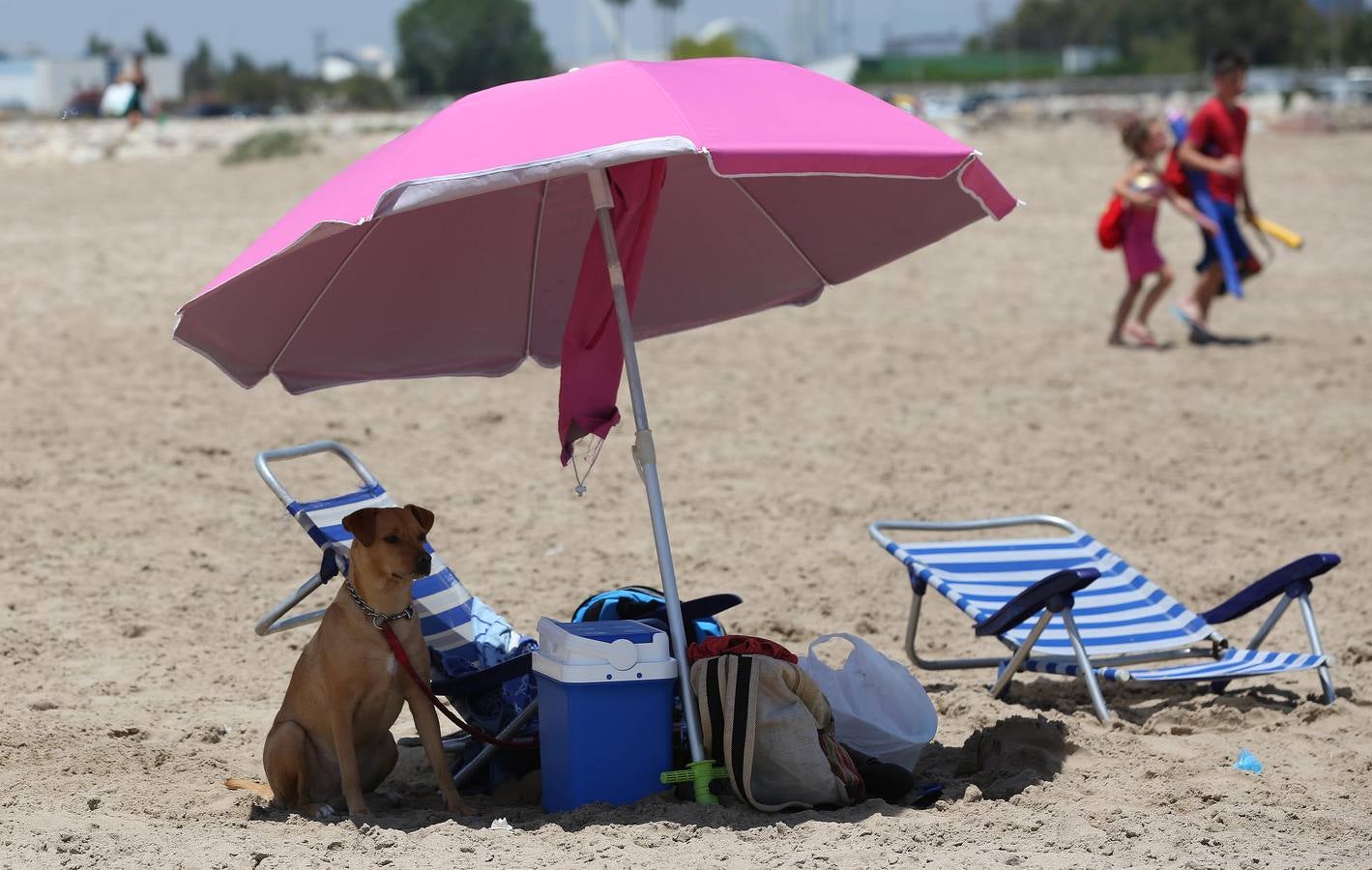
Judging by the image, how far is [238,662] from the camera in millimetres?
5641

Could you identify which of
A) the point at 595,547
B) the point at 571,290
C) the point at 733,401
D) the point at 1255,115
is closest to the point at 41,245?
the point at 733,401

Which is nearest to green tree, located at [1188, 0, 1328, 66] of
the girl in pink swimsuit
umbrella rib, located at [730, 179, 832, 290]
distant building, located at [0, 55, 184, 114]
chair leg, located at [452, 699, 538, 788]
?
distant building, located at [0, 55, 184, 114]

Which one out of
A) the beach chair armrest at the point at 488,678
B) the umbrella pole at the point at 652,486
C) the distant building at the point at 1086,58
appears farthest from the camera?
the distant building at the point at 1086,58

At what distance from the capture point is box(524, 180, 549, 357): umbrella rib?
4758 mm

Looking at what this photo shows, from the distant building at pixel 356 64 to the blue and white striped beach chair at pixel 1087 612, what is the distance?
323ft

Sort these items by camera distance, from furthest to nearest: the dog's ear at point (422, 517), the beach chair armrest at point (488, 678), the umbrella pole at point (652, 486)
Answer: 1. the beach chair armrest at point (488, 678)
2. the dog's ear at point (422, 517)
3. the umbrella pole at point (652, 486)

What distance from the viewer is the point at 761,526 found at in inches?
287

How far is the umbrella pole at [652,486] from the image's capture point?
13.3ft

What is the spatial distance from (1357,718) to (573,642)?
8.50 feet

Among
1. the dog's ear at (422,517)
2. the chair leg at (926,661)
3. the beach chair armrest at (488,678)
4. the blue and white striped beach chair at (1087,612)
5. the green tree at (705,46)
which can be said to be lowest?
the chair leg at (926,661)

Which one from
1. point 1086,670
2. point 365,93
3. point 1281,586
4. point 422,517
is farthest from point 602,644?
point 365,93

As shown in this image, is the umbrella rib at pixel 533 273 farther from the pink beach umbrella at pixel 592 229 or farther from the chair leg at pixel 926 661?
the chair leg at pixel 926 661

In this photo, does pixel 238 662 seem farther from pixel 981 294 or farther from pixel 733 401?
pixel 981 294

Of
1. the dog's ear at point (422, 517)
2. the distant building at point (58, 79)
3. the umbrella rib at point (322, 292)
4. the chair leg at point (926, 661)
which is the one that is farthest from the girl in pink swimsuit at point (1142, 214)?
the distant building at point (58, 79)
